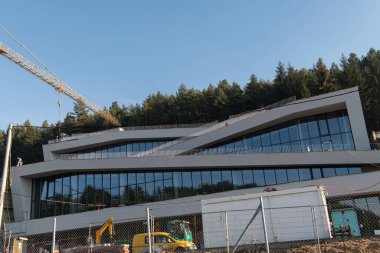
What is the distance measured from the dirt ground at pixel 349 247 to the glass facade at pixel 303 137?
23.5 metres

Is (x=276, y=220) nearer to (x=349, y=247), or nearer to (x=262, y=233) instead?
(x=262, y=233)

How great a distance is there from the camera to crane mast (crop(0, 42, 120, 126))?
59875mm

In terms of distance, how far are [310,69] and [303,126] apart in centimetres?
3870

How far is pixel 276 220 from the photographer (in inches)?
663

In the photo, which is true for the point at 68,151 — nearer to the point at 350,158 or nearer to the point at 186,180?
the point at 186,180

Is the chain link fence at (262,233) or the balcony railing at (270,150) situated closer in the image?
the chain link fence at (262,233)

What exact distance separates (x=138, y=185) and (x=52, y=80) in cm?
3669

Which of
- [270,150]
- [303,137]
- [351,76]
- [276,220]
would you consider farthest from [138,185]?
[351,76]

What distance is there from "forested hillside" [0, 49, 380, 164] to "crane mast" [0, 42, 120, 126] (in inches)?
77.0

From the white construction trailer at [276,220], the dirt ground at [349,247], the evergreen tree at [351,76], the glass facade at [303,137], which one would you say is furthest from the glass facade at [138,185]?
the evergreen tree at [351,76]

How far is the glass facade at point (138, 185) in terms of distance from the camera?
36.1 meters

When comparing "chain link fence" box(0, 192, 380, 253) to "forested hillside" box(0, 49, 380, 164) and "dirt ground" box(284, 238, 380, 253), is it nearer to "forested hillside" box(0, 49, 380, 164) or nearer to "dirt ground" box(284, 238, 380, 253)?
"dirt ground" box(284, 238, 380, 253)

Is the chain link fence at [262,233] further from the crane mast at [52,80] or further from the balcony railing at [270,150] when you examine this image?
the crane mast at [52,80]

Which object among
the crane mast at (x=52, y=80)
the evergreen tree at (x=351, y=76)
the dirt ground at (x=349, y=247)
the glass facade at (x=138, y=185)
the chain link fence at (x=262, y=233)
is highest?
the crane mast at (x=52, y=80)
